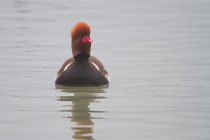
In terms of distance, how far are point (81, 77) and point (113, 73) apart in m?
1.53

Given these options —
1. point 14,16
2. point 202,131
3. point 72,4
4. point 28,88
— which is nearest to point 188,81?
point 28,88

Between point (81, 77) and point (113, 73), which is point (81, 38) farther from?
point (113, 73)

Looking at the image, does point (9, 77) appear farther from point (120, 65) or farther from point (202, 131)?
point (202, 131)

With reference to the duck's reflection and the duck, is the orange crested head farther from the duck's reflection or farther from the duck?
the duck's reflection

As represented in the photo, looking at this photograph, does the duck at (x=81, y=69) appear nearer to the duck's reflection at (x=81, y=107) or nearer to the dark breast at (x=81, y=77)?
the dark breast at (x=81, y=77)

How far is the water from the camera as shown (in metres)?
11.7

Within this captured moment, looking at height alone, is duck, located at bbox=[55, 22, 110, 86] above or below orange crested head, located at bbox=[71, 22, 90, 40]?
below

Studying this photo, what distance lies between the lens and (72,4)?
1089 inches

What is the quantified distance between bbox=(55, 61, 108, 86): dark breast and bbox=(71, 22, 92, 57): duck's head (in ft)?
0.99

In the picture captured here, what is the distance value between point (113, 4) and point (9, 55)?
1033 cm

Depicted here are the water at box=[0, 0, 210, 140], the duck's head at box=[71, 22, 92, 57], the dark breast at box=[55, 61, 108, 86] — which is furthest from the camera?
the duck's head at box=[71, 22, 92, 57]

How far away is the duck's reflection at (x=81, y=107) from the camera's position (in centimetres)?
1132

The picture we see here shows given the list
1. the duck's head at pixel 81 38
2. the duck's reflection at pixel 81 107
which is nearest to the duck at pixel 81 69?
the duck's head at pixel 81 38

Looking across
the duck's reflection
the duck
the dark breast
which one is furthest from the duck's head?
the duck's reflection
